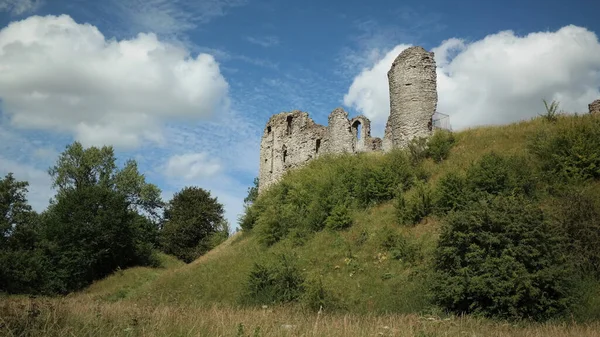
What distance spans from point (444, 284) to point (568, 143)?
379 inches

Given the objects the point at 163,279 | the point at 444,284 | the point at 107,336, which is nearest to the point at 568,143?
the point at 444,284

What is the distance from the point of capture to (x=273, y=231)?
23641 mm

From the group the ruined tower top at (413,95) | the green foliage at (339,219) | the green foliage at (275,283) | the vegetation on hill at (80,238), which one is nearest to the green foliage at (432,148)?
the ruined tower top at (413,95)

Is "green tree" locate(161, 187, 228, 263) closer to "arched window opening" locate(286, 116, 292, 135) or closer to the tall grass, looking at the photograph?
"arched window opening" locate(286, 116, 292, 135)

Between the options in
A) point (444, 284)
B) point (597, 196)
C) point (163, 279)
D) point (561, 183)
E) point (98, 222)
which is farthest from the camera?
point (98, 222)

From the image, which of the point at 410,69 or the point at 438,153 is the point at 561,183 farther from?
the point at 410,69

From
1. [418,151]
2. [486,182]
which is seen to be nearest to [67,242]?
[418,151]

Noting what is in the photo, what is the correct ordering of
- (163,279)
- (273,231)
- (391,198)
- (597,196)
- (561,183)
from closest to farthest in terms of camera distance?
Result: (597,196) → (561,183) → (391,198) → (273,231) → (163,279)

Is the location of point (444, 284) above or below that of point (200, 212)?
below

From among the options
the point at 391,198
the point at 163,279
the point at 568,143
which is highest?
the point at 568,143

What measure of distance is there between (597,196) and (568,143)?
3313 mm

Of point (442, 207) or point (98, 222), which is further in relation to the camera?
point (98, 222)

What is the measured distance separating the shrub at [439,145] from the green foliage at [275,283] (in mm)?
10030

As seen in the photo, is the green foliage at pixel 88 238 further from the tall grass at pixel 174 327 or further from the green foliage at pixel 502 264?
the green foliage at pixel 502 264
